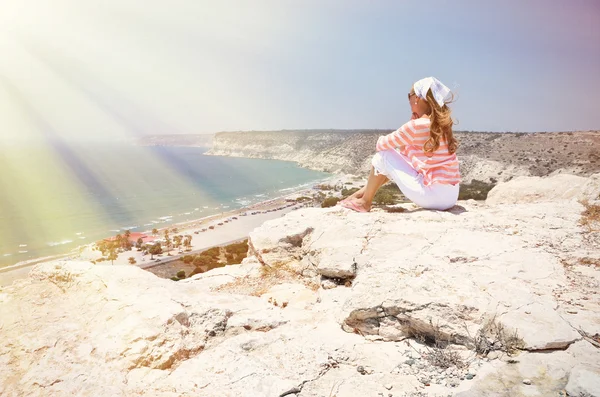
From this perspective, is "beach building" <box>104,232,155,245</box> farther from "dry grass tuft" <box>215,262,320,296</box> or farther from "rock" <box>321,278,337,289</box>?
"rock" <box>321,278,337,289</box>

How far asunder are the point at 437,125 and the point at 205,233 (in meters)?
48.7

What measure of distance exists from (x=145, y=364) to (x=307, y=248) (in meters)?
3.55

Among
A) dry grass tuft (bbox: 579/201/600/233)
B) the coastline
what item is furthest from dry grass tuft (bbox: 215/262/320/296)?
the coastline

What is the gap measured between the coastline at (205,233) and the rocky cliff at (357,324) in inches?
781

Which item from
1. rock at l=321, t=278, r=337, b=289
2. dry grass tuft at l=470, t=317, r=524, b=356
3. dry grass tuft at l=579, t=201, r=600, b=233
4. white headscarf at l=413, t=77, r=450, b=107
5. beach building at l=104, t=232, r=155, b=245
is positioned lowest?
beach building at l=104, t=232, r=155, b=245

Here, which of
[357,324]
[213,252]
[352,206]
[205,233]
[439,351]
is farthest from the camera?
[205,233]

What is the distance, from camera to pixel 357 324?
3914 mm

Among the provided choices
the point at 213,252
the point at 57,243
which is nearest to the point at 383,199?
the point at 213,252

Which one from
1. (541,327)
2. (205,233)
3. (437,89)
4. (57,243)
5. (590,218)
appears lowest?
(205,233)

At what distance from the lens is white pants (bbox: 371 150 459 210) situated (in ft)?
20.2

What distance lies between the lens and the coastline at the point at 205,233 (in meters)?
35.7

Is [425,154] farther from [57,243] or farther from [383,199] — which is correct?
[57,243]

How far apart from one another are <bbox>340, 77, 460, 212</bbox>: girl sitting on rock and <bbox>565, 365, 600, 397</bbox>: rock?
155 inches

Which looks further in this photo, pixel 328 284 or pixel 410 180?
pixel 410 180
